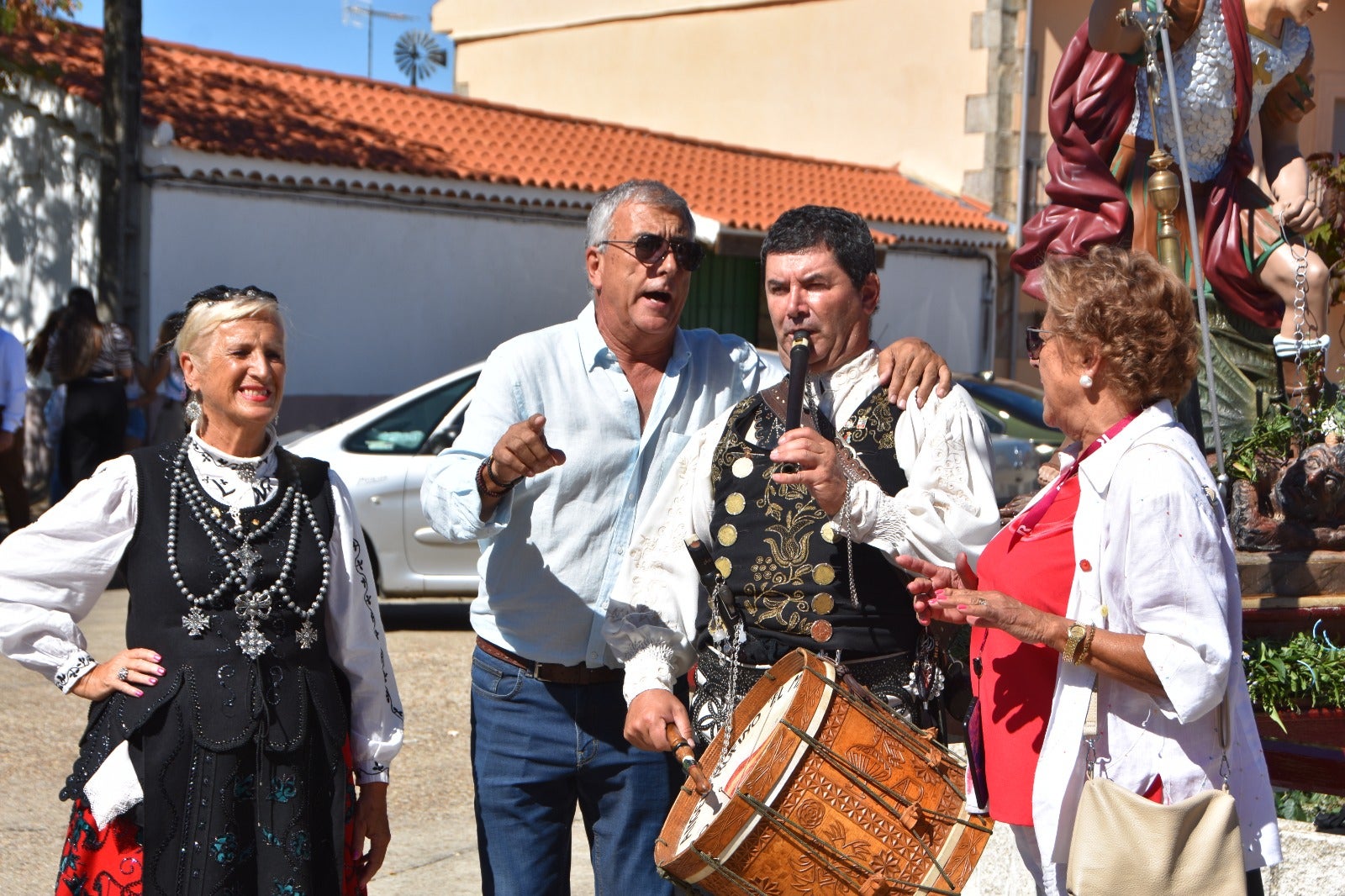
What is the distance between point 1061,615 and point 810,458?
1.70 ft

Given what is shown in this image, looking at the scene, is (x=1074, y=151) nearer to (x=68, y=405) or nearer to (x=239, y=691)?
(x=239, y=691)

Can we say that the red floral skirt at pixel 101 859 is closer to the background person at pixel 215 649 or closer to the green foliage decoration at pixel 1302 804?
the background person at pixel 215 649

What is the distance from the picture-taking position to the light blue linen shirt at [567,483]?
3.46 m

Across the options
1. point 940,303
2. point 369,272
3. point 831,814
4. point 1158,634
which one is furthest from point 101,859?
point 940,303

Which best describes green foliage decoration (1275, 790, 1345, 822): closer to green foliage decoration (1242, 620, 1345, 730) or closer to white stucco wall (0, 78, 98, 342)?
green foliage decoration (1242, 620, 1345, 730)

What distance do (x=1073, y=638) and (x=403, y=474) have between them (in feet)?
23.5

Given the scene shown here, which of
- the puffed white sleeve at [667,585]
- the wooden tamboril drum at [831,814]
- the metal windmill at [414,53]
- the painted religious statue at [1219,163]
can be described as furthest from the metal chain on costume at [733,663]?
the metal windmill at [414,53]

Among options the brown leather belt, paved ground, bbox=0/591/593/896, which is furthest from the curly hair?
paved ground, bbox=0/591/593/896

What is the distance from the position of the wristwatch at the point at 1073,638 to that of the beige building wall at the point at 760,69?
18.4 meters

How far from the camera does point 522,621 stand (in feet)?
11.4

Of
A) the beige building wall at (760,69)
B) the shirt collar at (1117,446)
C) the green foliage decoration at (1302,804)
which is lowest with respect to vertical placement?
the green foliage decoration at (1302,804)

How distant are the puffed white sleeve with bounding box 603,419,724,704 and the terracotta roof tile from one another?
1171 cm

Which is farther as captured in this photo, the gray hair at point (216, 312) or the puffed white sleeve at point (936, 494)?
the gray hair at point (216, 312)

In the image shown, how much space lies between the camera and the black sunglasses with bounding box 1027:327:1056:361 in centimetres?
287
